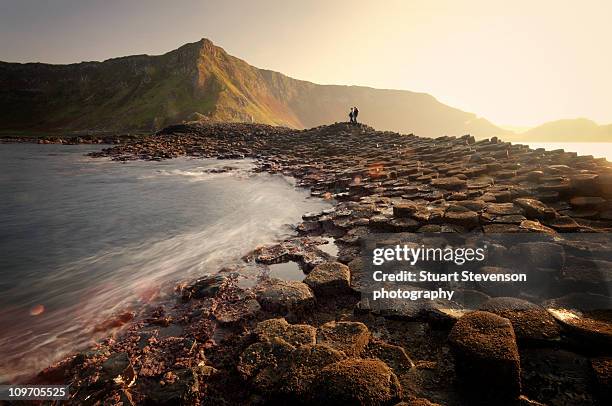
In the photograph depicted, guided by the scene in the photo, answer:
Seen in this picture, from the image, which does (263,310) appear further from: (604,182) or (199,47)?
(199,47)

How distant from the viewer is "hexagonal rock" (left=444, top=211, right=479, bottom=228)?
5836mm

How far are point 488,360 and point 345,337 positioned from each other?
1.38m

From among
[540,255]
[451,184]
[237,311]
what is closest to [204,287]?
[237,311]

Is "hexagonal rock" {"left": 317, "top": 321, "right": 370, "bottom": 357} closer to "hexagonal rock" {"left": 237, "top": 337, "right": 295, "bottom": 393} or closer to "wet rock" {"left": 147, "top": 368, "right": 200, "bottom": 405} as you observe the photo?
"hexagonal rock" {"left": 237, "top": 337, "right": 295, "bottom": 393}

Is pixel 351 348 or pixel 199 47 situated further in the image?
pixel 199 47

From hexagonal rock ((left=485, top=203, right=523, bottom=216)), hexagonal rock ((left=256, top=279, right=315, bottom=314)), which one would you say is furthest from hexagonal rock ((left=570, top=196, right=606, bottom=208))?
hexagonal rock ((left=256, top=279, right=315, bottom=314))

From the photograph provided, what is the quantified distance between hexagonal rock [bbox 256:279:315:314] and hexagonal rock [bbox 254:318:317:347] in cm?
46

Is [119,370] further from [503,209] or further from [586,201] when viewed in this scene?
[586,201]

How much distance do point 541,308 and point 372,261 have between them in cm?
246

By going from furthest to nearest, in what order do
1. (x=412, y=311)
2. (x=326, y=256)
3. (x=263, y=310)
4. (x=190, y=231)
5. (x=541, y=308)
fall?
(x=190, y=231) < (x=326, y=256) < (x=263, y=310) < (x=412, y=311) < (x=541, y=308)

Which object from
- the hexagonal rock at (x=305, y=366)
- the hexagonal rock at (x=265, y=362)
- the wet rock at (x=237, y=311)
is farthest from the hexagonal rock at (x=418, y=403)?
the wet rock at (x=237, y=311)

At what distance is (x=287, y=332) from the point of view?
11.2 feet

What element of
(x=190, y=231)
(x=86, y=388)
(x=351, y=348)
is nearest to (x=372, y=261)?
(x=351, y=348)

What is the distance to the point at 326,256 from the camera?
5980 mm
